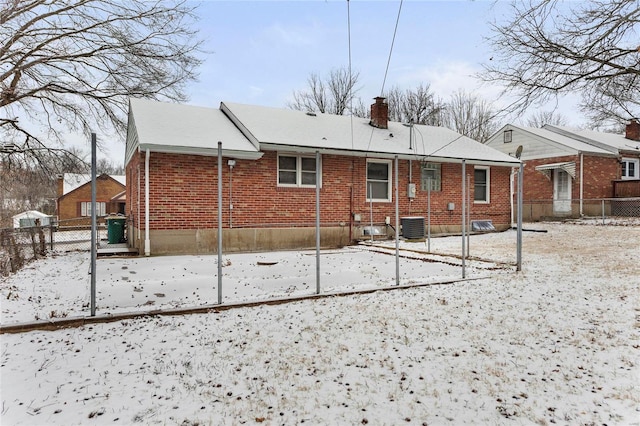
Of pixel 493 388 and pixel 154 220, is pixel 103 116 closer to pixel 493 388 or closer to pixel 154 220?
pixel 154 220

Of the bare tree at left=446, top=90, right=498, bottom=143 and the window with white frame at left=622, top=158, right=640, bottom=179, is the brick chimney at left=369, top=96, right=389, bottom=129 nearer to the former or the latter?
the window with white frame at left=622, top=158, right=640, bottom=179

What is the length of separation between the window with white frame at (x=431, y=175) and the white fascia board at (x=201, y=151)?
21.6 ft

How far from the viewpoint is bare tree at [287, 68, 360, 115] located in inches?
1480

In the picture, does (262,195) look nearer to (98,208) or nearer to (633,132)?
(633,132)

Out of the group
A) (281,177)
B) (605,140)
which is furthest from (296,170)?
(605,140)

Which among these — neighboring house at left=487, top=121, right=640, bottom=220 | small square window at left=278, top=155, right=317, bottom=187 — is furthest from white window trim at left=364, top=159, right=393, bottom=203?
neighboring house at left=487, top=121, right=640, bottom=220

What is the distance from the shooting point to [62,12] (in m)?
13.3

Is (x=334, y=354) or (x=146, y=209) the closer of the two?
(x=334, y=354)

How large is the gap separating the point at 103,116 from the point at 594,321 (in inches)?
726

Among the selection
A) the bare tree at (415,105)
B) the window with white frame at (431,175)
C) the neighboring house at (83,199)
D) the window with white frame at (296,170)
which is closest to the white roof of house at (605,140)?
the bare tree at (415,105)

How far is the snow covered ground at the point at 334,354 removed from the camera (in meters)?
2.74

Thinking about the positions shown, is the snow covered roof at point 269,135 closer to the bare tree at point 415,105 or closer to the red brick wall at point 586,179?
the red brick wall at point 586,179

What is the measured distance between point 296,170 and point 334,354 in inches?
366

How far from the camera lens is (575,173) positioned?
817 inches
